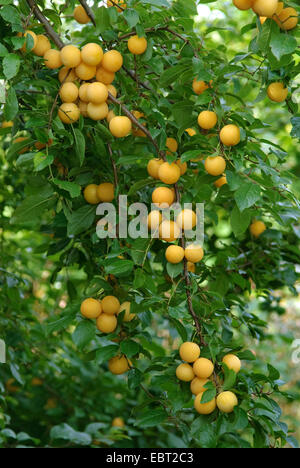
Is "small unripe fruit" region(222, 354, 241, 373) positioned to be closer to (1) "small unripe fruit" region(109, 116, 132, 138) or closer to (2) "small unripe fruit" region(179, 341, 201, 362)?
(2) "small unripe fruit" region(179, 341, 201, 362)

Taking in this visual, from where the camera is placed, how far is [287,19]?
104 centimetres

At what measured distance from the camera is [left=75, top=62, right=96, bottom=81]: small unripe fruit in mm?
1167

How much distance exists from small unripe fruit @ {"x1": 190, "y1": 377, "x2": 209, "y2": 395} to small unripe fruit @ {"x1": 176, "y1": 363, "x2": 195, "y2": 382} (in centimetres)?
1

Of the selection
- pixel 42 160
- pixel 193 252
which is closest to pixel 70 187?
pixel 42 160

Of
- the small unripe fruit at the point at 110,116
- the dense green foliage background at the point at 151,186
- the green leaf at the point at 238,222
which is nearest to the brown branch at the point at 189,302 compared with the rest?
the dense green foliage background at the point at 151,186

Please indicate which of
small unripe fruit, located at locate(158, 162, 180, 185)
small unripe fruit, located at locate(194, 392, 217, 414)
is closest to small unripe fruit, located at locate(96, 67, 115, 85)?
small unripe fruit, located at locate(158, 162, 180, 185)

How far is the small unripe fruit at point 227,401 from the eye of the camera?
1.06m

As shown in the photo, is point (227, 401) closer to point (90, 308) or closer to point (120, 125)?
point (90, 308)

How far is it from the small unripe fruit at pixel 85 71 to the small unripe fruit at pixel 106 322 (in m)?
0.53

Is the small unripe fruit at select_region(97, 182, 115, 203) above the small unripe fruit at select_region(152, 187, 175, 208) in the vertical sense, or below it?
below

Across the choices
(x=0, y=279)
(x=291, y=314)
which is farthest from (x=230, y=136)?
(x=291, y=314)

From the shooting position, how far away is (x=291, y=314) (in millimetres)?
3953

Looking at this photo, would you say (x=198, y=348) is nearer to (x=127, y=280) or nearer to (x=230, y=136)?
(x=127, y=280)

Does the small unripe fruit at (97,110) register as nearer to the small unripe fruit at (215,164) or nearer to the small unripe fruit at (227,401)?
the small unripe fruit at (215,164)
